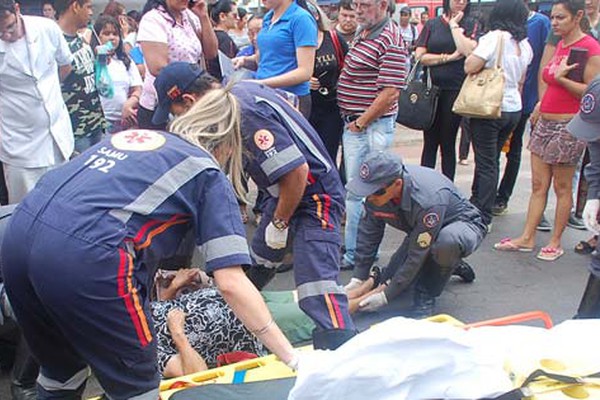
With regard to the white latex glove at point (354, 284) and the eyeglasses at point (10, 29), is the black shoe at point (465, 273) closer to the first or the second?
the white latex glove at point (354, 284)

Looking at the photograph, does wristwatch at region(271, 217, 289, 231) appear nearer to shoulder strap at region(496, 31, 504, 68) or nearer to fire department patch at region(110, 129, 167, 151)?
fire department patch at region(110, 129, 167, 151)

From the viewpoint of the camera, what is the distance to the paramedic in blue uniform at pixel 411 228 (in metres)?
3.04

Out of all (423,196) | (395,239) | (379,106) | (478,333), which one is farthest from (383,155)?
(395,239)

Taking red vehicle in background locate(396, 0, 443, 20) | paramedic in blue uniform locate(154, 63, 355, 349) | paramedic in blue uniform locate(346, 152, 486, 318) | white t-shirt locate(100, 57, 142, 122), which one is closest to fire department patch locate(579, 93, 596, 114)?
paramedic in blue uniform locate(346, 152, 486, 318)

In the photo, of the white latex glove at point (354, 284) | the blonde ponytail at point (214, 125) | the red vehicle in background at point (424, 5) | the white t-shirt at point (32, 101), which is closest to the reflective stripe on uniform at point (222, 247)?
the blonde ponytail at point (214, 125)

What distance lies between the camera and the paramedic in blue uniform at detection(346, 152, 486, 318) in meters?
3.04

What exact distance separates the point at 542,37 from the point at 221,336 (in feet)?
11.6

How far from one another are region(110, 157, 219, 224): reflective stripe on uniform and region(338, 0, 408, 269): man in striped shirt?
2114 mm

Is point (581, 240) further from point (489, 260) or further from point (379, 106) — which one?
point (379, 106)

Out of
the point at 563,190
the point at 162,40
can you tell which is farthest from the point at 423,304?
the point at 162,40

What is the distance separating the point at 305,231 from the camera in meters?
2.50

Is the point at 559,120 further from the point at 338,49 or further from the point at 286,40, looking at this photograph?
the point at 286,40

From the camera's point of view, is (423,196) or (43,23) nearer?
(423,196)

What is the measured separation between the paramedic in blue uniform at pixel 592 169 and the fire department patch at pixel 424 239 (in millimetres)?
720
